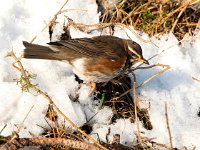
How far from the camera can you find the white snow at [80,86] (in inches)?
174

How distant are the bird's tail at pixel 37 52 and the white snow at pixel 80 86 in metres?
0.24

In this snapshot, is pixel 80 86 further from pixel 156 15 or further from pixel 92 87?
pixel 156 15

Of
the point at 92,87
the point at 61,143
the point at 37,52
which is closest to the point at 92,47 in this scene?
the point at 92,87

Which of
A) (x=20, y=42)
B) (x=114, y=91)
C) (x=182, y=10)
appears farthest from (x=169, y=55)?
(x=20, y=42)

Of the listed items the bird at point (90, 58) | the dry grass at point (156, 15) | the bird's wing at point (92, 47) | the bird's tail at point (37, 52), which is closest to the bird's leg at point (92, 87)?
the bird at point (90, 58)

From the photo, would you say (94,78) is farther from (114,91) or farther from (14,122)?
(14,122)

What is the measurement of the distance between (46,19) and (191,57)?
6.17ft

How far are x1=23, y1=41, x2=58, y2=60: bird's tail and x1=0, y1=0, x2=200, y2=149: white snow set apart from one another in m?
0.24

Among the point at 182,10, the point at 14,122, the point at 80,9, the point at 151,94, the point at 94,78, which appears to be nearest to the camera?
the point at 14,122

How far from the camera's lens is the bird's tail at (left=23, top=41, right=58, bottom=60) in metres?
4.52

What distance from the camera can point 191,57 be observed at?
19.4 feet

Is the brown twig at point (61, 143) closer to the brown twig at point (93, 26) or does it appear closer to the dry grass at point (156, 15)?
the brown twig at point (93, 26)

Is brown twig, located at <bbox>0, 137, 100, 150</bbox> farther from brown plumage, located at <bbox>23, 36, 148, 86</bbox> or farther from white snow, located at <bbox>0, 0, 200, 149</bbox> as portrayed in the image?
brown plumage, located at <bbox>23, 36, 148, 86</bbox>

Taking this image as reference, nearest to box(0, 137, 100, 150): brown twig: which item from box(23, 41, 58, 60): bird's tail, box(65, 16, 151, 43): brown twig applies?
box(23, 41, 58, 60): bird's tail
